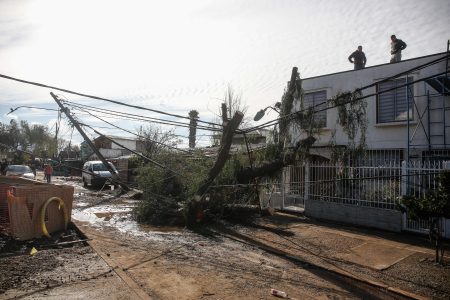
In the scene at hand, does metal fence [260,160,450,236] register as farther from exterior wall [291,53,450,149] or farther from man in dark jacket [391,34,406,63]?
man in dark jacket [391,34,406,63]

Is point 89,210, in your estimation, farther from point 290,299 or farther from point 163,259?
→ point 290,299

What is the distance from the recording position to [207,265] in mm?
6992

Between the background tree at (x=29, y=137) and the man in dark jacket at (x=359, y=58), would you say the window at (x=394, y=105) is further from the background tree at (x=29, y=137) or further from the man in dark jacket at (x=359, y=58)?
the background tree at (x=29, y=137)

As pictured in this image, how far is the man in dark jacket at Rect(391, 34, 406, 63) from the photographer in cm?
1361

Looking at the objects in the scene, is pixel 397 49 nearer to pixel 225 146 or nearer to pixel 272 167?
pixel 272 167

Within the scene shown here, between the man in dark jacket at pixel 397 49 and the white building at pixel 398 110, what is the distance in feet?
2.35

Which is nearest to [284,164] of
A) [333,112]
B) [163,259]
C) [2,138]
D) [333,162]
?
[333,162]

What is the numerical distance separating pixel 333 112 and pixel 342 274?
30.5ft

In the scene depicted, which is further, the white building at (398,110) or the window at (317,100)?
the window at (317,100)

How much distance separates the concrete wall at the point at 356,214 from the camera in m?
10.3

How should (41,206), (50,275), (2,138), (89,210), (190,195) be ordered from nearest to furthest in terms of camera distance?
(50,275)
(41,206)
(190,195)
(89,210)
(2,138)

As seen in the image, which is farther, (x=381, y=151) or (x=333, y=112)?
(x=333, y=112)

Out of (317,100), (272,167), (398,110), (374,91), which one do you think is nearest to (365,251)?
(272,167)

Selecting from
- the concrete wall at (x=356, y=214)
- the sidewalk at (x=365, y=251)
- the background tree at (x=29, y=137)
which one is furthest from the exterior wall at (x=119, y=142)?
the sidewalk at (x=365, y=251)
